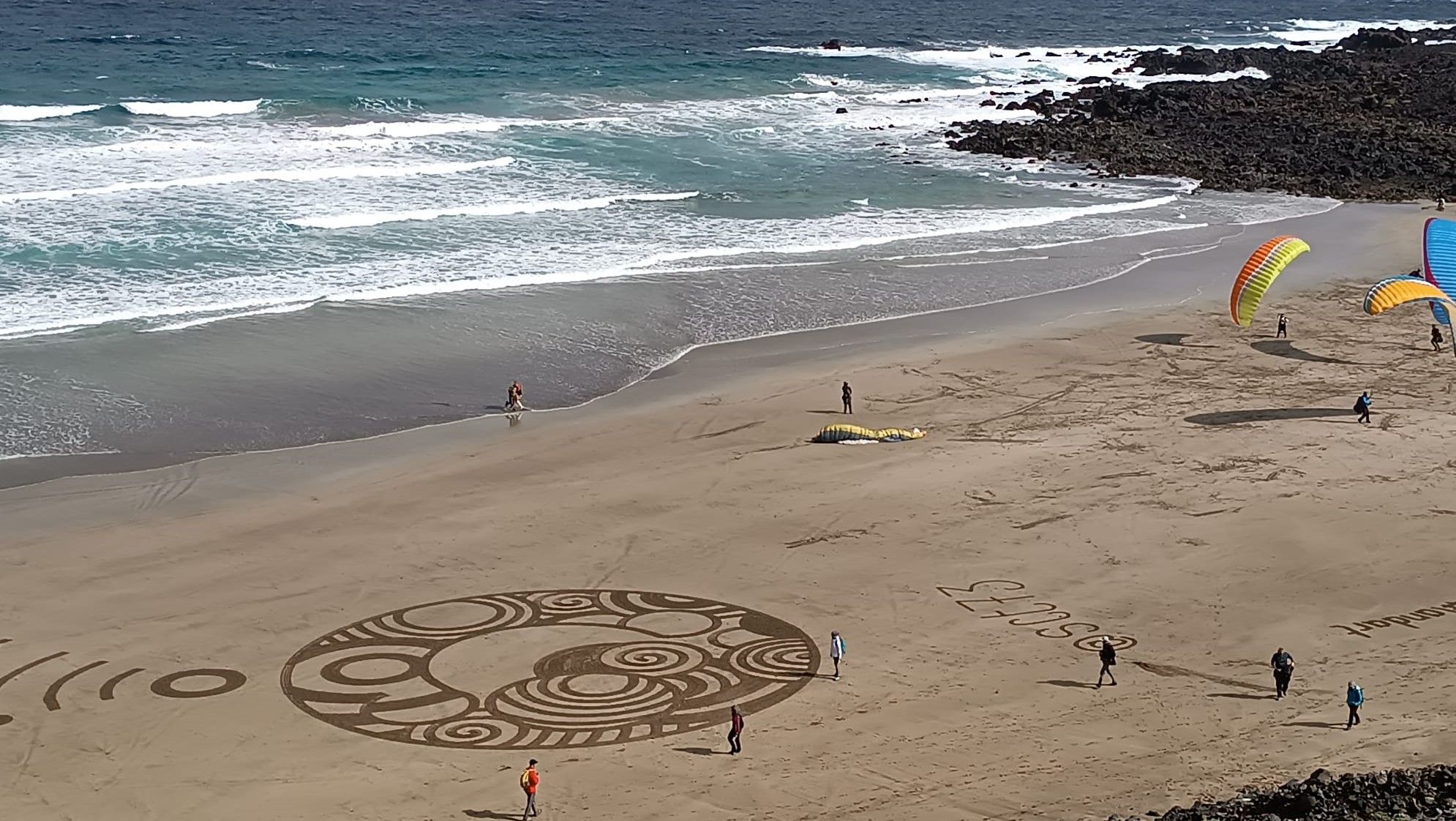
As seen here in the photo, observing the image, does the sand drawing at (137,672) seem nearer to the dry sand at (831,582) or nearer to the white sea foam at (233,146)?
the dry sand at (831,582)

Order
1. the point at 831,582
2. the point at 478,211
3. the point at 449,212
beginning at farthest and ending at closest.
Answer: the point at 478,211 → the point at 449,212 → the point at 831,582

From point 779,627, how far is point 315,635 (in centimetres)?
571

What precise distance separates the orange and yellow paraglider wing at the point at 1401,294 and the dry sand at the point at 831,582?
1853 mm

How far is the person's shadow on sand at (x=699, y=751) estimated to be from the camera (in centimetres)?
1698

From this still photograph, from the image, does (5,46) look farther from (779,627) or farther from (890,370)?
(779,627)

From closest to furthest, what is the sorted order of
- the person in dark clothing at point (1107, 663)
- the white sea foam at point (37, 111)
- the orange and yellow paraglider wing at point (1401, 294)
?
1. the person in dark clothing at point (1107, 663)
2. the orange and yellow paraglider wing at point (1401, 294)
3. the white sea foam at point (37, 111)

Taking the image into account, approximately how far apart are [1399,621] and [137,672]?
49.7 ft

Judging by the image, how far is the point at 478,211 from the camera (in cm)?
4106

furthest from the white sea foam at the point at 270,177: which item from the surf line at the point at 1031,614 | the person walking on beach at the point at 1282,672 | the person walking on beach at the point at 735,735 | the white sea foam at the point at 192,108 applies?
the person walking on beach at the point at 1282,672

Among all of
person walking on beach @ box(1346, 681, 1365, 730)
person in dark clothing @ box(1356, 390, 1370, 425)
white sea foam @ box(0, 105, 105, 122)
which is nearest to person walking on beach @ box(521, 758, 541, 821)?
person walking on beach @ box(1346, 681, 1365, 730)

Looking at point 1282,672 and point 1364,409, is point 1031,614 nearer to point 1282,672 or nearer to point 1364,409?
point 1282,672

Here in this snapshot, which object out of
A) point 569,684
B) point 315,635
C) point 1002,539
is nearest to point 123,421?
point 315,635

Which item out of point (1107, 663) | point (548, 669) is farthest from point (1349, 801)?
point (548, 669)

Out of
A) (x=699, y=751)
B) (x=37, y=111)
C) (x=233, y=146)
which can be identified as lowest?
(x=699, y=751)
